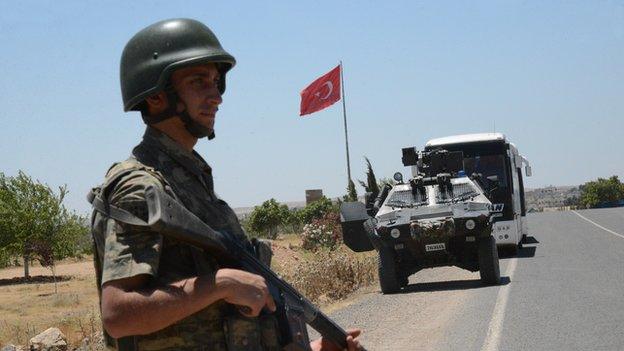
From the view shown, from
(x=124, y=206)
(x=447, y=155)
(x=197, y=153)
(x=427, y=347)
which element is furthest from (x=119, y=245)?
(x=447, y=155)

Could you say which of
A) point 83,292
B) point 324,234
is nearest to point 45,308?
point 83,292

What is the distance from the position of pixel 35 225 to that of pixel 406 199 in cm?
3540

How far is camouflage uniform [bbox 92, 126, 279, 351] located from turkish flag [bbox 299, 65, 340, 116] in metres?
31.2

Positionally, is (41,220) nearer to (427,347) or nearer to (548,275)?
(548,275)

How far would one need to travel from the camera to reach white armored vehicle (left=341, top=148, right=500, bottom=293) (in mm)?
15578

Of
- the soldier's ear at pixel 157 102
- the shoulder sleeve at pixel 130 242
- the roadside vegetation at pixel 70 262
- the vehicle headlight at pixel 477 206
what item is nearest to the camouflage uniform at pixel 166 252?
the shoulder sleeve at pixel 130 242

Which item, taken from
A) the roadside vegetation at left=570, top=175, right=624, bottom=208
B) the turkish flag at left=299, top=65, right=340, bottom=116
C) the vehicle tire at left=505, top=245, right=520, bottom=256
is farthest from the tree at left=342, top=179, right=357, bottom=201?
the roadside vegetation at left=570, top=175, right=624, bottom=208

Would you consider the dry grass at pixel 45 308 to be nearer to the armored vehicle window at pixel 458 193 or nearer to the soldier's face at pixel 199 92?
the armored vehicle window at pixel 458 193

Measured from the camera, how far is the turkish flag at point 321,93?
111 feet

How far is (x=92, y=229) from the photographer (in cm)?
255

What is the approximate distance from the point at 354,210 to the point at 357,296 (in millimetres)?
2510

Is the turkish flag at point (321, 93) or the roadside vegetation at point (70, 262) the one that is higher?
the turkish flag at point (321, 93)

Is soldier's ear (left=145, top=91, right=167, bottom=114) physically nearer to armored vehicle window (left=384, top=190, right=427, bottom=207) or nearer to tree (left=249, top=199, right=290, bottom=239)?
armored vehicle window (left=384, top=190, right=427, bottom=207)

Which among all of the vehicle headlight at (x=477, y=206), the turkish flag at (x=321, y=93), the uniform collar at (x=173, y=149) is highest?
the turkish flag at (x=321, y=93)
